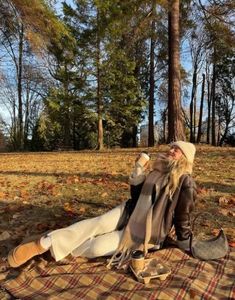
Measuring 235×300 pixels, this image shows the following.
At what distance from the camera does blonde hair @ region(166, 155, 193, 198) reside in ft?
13.8

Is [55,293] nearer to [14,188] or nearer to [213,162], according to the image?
[14,188]

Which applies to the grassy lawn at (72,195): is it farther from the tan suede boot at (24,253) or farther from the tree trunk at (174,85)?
the tree trunk at (174,85)

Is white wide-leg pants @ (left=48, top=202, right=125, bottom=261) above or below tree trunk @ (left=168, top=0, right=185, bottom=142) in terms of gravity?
below

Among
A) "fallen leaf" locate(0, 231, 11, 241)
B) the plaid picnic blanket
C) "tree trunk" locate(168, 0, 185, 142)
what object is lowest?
the plaid picnic blanket

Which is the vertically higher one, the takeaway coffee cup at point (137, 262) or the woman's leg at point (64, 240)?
the woman's leg at point (64, 240)

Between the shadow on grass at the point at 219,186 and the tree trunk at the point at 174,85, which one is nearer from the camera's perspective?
the shadow on grass at the point at 219,186

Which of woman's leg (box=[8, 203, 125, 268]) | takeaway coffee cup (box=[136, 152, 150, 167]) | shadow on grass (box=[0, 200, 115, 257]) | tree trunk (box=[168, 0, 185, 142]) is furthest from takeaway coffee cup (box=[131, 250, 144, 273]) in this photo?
tree trunk (box=[168, 0, 185, 142])

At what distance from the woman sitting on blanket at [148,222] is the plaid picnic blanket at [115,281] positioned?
0.14 meters

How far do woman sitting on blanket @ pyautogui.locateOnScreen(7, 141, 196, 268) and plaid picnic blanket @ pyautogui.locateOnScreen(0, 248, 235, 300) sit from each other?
0.45 ft

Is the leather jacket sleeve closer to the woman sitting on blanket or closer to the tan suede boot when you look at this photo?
the woman sitting on blanket

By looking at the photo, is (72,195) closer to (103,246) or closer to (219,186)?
(219,186)

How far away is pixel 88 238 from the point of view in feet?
13.9

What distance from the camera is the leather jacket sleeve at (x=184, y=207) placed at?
4223 mm

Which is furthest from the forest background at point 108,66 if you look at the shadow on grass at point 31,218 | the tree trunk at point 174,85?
the shadow on grass at point 31,218
